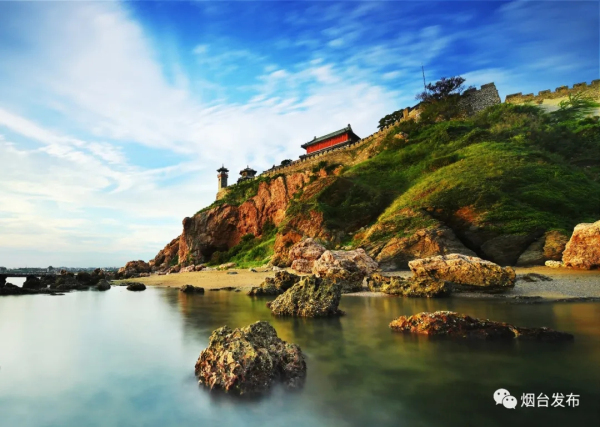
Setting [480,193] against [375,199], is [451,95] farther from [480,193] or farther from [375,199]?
[480,193]

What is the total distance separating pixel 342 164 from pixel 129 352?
4641cm

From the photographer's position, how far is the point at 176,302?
15609 millimetres

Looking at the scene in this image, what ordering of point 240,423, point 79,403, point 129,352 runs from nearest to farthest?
1. point 240,423
2. point 79,403
3. point 129,352

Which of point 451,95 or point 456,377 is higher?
point 451,95

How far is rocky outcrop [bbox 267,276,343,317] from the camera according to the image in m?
10.6

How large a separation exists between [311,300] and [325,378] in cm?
580

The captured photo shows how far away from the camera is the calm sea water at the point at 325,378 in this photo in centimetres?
399

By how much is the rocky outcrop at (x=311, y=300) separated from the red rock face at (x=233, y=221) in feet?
125

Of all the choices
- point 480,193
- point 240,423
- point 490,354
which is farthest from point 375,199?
point 240,423

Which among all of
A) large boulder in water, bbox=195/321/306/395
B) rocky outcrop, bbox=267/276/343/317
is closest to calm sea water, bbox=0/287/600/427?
large boulder in water, bbox=195/321/306/395

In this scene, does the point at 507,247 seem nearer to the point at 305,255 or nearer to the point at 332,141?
the point at 305,255

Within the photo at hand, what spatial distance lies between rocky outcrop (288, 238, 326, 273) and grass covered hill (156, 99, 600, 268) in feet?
11.3

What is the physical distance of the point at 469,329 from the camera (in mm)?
7191

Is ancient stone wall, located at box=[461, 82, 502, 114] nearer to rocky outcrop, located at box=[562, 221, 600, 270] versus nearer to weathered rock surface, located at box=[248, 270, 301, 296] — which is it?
rocky outcrop, located at box=[562, 221, 600, 270]
